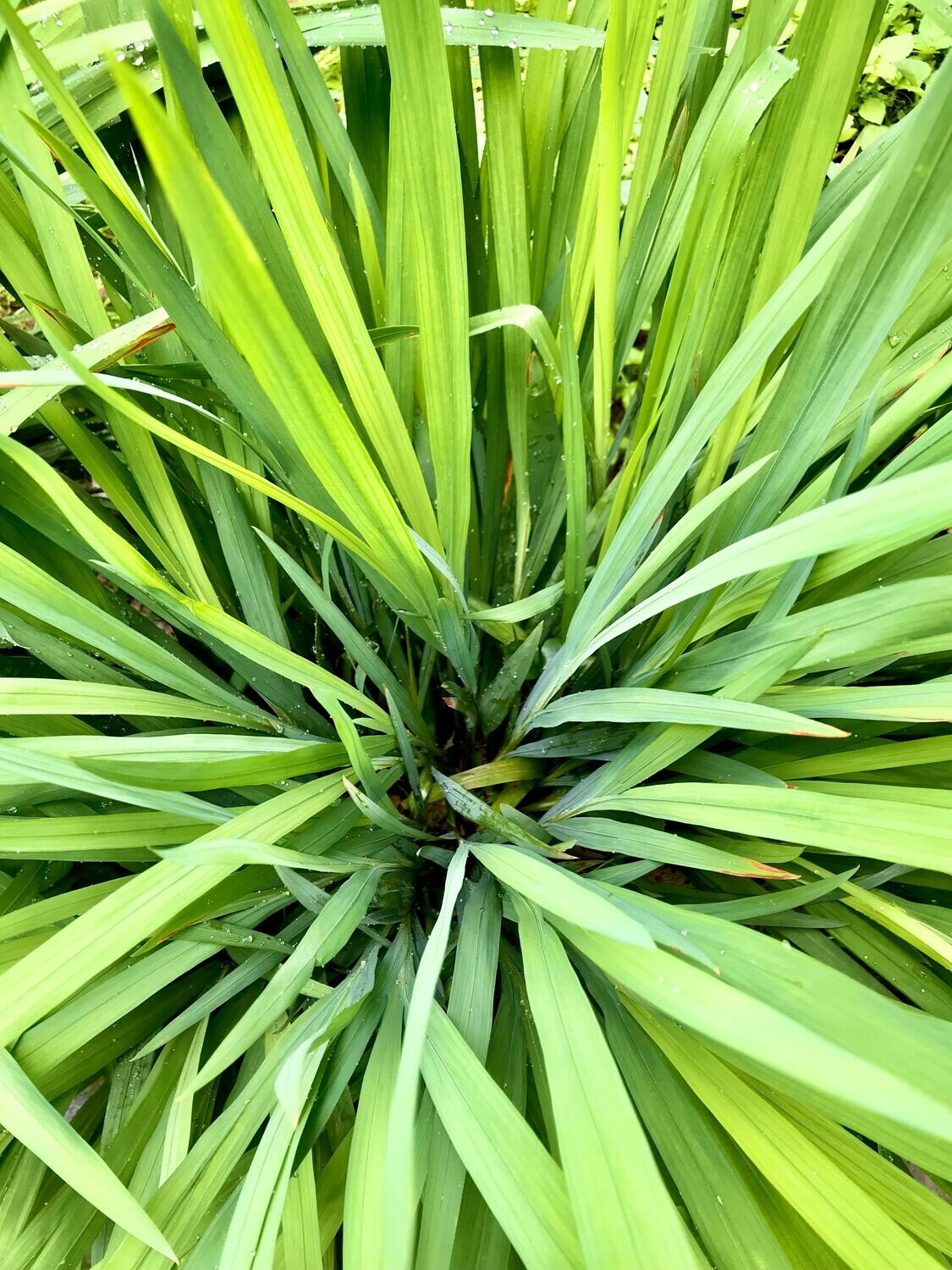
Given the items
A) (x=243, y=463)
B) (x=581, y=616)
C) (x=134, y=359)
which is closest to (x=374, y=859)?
(x=581, y=616)

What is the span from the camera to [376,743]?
536 millimetres

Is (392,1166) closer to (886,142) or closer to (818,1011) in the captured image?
(818,1011)

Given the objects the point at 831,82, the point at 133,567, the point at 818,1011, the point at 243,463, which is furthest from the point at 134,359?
the point at 818,1011

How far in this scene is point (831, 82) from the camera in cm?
44

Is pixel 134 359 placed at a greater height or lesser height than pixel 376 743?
greater

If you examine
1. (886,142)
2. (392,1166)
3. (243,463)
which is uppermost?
(886,142)

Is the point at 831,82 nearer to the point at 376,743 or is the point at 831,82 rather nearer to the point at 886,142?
the point at 886,142

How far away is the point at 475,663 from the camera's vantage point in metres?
0.63

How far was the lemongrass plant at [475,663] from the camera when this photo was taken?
0.34 metres

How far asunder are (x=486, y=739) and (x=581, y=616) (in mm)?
227

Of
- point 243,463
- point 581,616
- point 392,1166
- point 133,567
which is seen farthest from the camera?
point 243,463

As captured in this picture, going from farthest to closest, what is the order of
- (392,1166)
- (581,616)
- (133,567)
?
1. (581,616)
2. (133,567)
3. (392,1166)

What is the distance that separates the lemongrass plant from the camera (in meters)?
0.34

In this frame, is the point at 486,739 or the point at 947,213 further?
the point at 486,739
